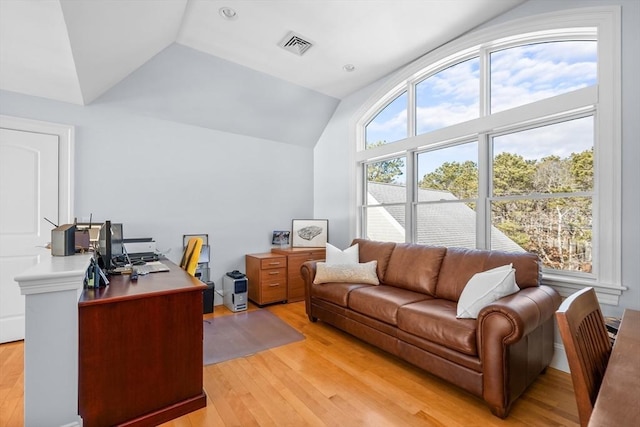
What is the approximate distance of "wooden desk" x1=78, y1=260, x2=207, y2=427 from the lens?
1.64 metres

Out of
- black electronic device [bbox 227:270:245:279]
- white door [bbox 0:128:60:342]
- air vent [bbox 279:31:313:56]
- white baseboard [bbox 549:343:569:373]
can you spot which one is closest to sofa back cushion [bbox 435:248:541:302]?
white baseboard [bbox 549:343:569:373]

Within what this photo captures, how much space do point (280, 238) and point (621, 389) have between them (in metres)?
4.33

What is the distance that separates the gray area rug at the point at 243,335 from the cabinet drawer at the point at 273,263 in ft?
2.06

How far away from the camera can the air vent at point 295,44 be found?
313cm

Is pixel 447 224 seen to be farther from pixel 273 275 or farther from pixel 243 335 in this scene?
pixel 243 335

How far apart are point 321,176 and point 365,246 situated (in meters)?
1.85

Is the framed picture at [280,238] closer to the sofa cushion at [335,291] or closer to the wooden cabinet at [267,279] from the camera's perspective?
the wooden cabinet at [267,279]

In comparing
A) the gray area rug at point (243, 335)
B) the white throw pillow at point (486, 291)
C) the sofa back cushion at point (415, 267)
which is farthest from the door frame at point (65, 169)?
the white throw pillow at point (486, 291)

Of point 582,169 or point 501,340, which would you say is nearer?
point 501,340

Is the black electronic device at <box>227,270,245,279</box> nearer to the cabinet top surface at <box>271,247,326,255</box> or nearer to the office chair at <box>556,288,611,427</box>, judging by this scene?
the cabinet top surface at <box>271,247,326,255</box>

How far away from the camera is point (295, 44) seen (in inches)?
128

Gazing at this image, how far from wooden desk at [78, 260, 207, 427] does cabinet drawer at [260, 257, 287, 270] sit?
80.0 inches

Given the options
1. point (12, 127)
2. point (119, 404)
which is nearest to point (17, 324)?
point (12, 127)

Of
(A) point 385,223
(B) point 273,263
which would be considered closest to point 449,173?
(A) point 385,223
